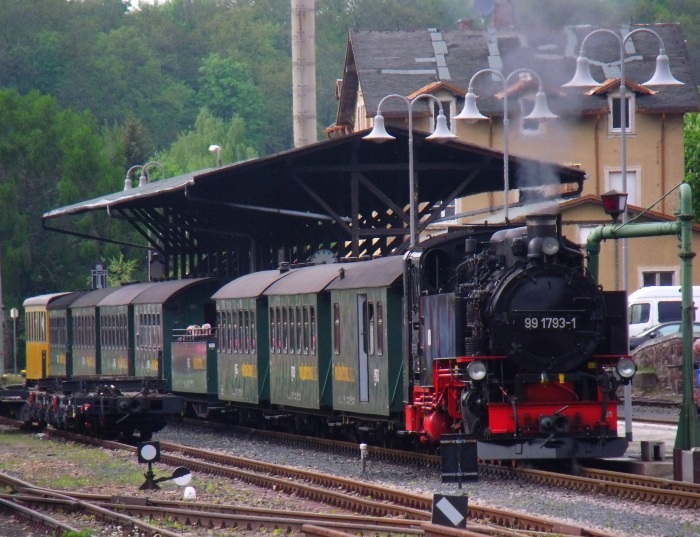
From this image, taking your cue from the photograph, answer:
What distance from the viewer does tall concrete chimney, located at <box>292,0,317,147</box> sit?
55812 millimetres

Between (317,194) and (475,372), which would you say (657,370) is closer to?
(317,194)

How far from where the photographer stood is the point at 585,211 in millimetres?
43938

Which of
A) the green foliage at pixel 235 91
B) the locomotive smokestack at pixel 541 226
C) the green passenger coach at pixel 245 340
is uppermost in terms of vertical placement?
the green foliage at pixel 235 91

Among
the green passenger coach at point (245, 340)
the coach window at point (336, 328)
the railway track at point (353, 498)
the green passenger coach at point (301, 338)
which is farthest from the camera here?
the green passenger coach at point (245, 340)

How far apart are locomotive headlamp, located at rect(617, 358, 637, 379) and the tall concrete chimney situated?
40.2 m

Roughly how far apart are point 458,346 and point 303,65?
4121 cm

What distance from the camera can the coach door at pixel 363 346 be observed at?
64.1ft

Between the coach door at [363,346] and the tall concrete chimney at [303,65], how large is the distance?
119 feet

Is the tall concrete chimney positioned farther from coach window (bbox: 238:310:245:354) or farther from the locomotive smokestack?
the locomotive smokestack

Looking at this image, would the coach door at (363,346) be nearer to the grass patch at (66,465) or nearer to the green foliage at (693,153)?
the grass patch at (66,465)

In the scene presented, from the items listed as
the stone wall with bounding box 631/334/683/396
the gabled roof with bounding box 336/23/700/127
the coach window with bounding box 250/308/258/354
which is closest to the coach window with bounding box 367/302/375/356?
the coach window with bounding box 250/308/258/354

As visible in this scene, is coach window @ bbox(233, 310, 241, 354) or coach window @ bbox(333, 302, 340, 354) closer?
coach window @ bbox(333, 302, 340, 354)

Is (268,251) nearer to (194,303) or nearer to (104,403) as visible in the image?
(194,303)

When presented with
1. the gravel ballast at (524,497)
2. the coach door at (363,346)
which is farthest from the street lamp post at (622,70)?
the gravel ballast at (524,497)
